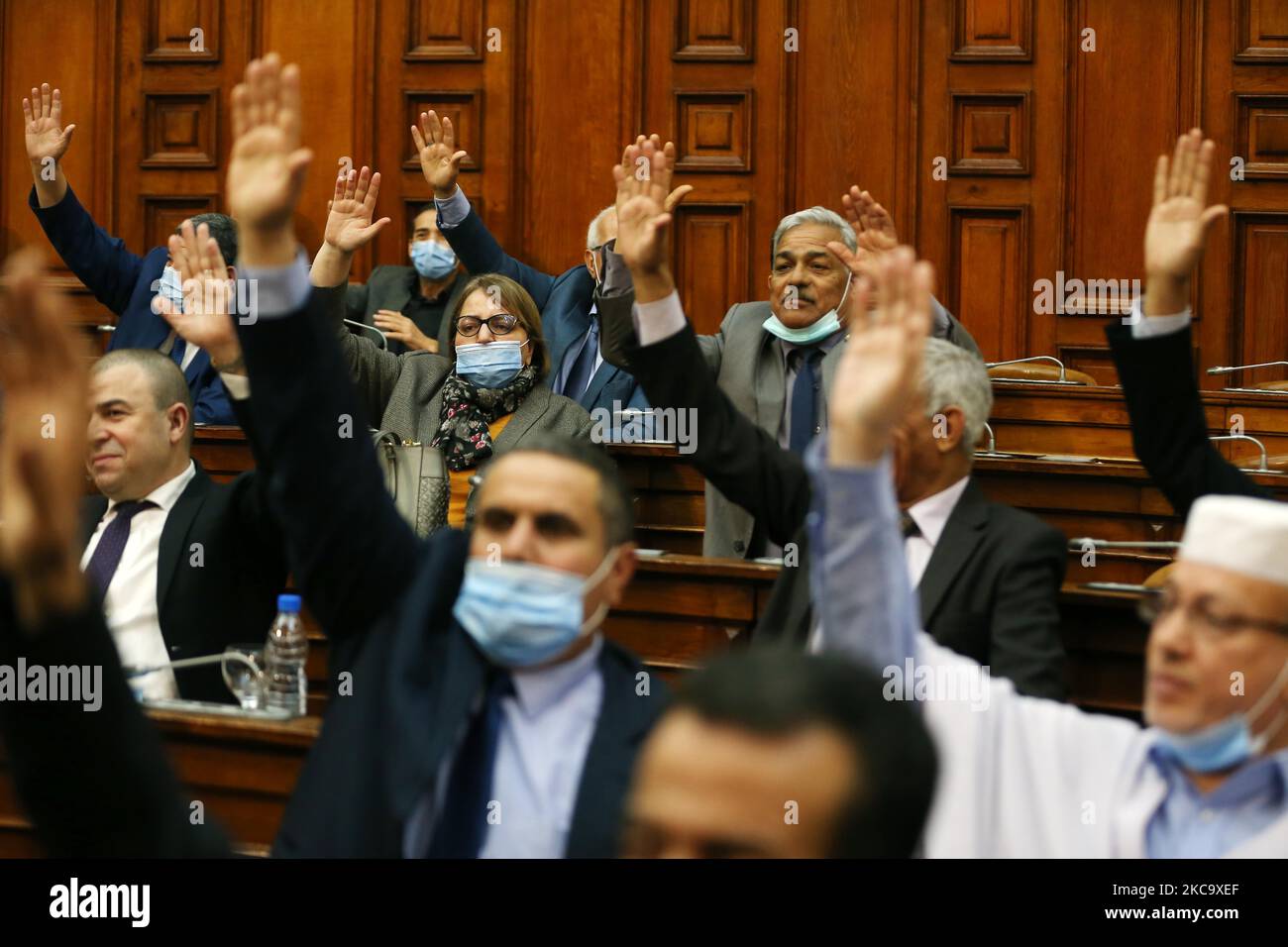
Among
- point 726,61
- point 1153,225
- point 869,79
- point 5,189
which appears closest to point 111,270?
point 5,189

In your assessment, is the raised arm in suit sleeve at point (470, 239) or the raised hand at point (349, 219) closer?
the raised hand at point (349, 219)

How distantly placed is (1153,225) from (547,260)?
3923mm

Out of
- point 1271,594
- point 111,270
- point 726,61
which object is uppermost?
point 726,61

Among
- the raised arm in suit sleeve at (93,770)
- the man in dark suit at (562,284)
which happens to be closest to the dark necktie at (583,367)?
the man in dark suit at (562,284)

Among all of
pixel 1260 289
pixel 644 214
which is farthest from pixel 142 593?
pixel 1260 289

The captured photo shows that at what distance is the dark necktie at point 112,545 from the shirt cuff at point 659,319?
3.61 ft

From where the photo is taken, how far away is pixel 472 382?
13.9 ft

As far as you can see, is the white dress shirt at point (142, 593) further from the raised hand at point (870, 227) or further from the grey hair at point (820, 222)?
the grey hair at point (820, 222)

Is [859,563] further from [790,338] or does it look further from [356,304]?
[356,304]

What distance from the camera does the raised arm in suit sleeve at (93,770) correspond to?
1.38 meters

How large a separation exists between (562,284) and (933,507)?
104 inches

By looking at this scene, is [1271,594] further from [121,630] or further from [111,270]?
[111,270]

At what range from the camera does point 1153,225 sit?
8.90 feet
